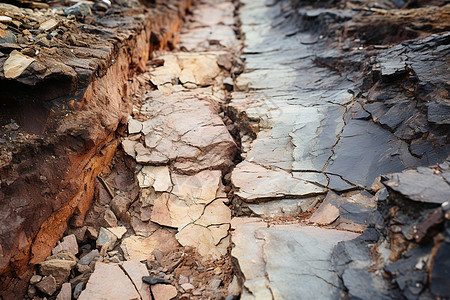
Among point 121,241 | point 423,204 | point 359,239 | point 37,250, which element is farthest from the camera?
point 121,241

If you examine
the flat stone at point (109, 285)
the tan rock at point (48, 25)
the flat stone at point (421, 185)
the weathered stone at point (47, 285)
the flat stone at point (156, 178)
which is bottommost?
the weathered stone at point (47, 285)

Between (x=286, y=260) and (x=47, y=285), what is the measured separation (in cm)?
207

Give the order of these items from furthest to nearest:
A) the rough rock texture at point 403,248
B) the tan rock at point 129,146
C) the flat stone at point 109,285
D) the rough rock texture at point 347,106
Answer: the tan rock at point 129,146 → the rough rock texture at point 347,106 → the flat stone at point 109,285 → the rough rock texture at point 403,248

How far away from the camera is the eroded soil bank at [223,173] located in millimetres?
2143

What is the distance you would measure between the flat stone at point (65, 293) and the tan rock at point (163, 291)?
709mm

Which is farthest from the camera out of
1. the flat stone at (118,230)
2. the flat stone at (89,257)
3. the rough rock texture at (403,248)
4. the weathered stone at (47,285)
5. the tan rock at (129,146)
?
the tan rock at (129,146)

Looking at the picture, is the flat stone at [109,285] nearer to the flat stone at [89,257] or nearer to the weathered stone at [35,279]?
the flat stone at [89,257]

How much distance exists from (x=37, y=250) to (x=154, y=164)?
1.40 meters

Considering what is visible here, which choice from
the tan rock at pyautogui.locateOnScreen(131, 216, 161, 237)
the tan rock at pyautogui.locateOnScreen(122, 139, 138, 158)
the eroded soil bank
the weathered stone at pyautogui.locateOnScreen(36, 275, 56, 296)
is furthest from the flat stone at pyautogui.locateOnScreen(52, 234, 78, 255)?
the tan rock at pyautogui.locateOnScreen(122, 139, 138, 158)

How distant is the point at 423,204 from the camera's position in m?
1.91

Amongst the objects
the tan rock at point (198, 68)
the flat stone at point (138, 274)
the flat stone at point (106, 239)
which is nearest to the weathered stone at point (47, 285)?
the flat stone at point (106, 239)

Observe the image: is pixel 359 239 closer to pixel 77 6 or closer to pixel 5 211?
pixel 5 211

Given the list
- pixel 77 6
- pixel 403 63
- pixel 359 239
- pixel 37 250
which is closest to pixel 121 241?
pixel 37 250

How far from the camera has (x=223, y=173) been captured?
3576 mm
